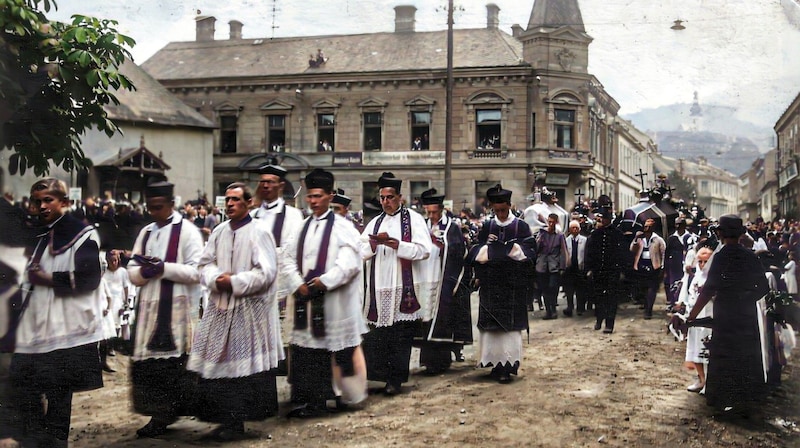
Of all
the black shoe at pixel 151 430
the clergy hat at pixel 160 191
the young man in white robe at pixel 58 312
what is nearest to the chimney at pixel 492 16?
the clergy hat at pixel 160 191

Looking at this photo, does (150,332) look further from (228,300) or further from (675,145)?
(675,145)

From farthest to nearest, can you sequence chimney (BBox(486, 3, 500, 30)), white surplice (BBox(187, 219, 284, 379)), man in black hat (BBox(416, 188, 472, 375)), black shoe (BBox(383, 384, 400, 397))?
man in black hat (BBox(416, 188, 472, 375)) → chimney (BBox(486, 3, 500, 30)) → black shoe (BBox(383, 384, 400, 397)) → white surplice (BBox(187, 219, 284, 379))

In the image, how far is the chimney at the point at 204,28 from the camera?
22.0 ft

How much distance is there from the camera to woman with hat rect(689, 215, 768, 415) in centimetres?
531

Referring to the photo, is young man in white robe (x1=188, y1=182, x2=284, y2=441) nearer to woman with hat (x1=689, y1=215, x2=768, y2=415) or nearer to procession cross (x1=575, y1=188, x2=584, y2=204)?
woman with hat (x1=689, y1=215, x2=768, y2=415)

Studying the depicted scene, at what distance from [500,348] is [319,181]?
2.45 meters

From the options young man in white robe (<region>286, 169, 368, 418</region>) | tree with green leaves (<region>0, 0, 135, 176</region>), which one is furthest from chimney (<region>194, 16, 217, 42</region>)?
young man in white robe (<region>286, 169, 368, 418</region>)

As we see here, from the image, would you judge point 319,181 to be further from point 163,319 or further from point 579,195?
point 579,195

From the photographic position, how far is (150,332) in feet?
16.3

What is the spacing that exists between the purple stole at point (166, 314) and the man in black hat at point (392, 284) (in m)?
1.78

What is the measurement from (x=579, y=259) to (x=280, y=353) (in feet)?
23.8

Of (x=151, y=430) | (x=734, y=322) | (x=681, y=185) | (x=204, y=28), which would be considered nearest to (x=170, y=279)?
(x=151, y=430)

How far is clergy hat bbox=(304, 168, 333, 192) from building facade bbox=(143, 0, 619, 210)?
1.26 metres

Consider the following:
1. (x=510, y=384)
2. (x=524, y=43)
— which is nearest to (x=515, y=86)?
(x=524, y=43)
